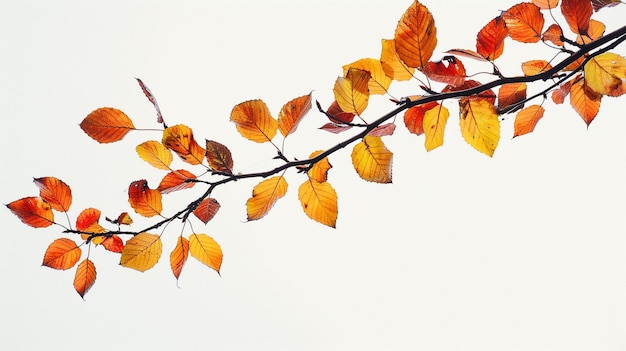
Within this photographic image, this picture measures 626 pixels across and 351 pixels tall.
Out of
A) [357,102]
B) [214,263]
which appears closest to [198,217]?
[214,263]

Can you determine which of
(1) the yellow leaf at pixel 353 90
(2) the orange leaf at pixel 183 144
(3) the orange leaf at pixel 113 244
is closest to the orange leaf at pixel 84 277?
(3) the orange leaf at pixel 113 244

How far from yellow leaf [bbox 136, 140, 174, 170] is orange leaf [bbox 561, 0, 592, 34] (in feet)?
0.93

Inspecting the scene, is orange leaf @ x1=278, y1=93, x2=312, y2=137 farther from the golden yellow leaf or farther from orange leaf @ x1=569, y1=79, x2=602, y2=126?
orange leaf @ x1=569, y1=79, x2=602, y2=126

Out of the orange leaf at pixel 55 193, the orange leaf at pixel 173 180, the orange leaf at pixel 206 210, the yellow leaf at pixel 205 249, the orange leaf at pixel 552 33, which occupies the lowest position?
the yellow leaf at pixel 205 249

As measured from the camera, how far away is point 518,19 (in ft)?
1.12

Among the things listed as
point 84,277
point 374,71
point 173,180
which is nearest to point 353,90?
point 374,71

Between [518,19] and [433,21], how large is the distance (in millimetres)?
109

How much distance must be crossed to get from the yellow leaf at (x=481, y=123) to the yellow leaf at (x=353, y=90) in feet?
0.21

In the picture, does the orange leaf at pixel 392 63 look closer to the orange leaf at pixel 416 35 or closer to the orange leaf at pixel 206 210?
the orange leaf at pixel 416 35

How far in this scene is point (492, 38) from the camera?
314 millimetres

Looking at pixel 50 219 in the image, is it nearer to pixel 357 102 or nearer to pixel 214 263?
pixel 214 263

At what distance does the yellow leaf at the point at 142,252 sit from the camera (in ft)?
1.09

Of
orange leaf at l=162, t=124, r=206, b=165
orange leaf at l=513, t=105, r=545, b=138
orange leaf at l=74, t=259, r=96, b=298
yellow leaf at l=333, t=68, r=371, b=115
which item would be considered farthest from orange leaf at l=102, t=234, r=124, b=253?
orange leaf at l=513, t=105, r=545, b=138

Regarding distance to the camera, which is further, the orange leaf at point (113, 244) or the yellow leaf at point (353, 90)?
the orange leaf at point (113, 244)
